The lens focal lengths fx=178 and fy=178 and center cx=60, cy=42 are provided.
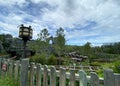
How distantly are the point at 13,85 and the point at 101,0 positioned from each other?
18.9ft

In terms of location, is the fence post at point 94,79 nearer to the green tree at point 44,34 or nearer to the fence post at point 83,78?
the fence post at point 83,78

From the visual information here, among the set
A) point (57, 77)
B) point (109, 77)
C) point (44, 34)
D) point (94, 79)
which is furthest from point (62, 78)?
point (44, 34)

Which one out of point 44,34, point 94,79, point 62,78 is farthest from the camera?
point 44,34

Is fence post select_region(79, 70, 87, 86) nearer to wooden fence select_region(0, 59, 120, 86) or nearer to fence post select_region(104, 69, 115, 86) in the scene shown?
wooden fence select_region(0, 59, 120, 86)

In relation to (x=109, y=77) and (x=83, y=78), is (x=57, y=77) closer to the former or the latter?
(x=83, y=78)

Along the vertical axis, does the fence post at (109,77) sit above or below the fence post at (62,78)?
above

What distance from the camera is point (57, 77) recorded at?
260cm

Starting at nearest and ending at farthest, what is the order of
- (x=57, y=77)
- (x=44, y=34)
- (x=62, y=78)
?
(x=62, y=78) < (x=57, y=77) < (x=44, y=34)

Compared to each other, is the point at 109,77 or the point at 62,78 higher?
the point at 109,77

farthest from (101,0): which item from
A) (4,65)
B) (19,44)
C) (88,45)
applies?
(19,44)

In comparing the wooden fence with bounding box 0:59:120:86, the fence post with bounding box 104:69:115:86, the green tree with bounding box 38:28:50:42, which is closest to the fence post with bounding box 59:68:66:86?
the wooden fence with bounding box 0:59:120:86

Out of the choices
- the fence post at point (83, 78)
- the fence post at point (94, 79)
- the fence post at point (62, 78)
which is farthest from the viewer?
the fence post at point (62, 78)

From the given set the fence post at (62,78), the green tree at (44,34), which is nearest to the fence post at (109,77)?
the fence post at (62,78)

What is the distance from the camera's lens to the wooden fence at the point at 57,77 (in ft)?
5.42
